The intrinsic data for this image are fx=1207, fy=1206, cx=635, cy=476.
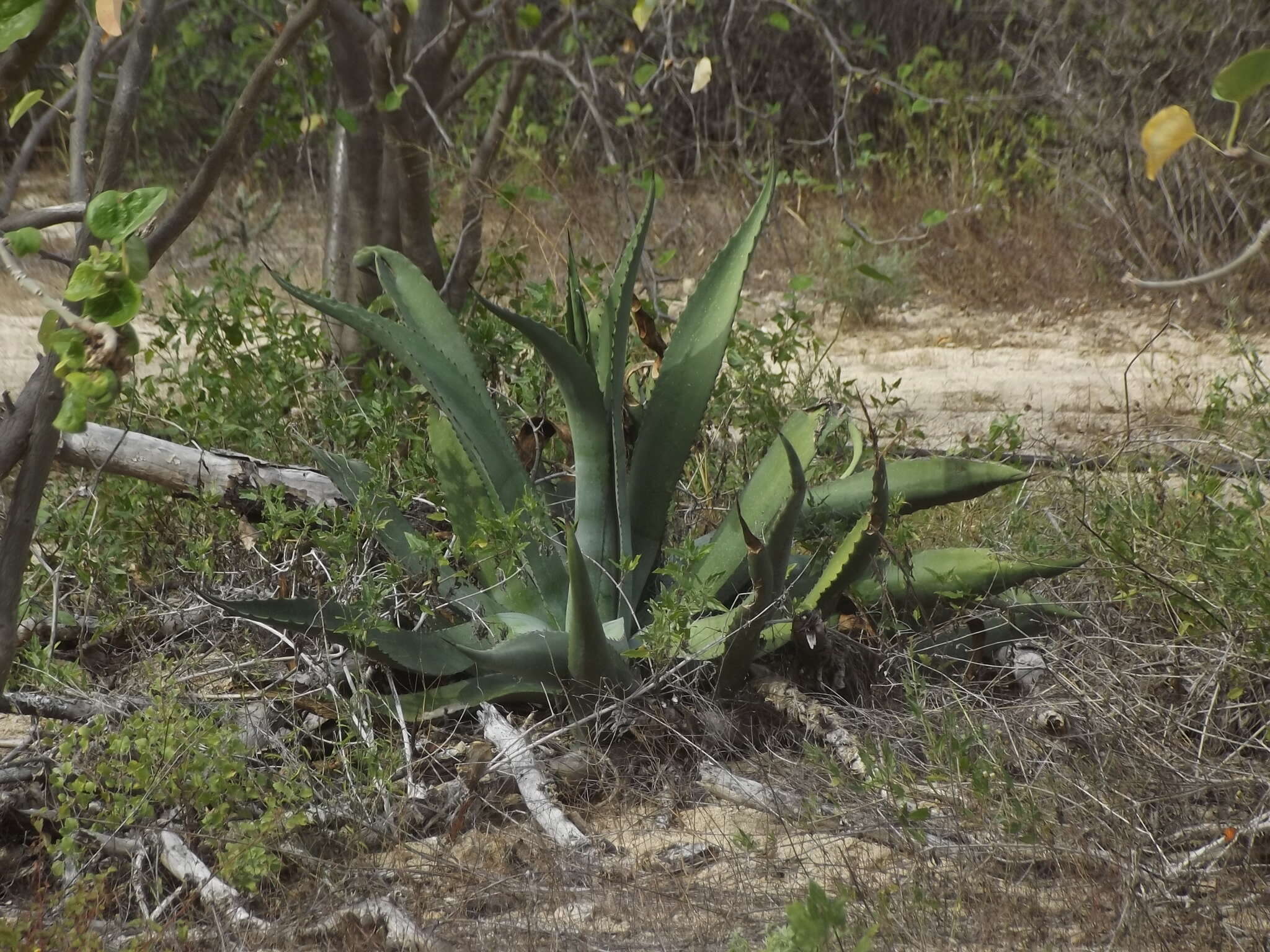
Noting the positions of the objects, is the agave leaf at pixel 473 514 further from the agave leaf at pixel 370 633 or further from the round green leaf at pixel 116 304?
the round green leaf at pixel 116 304

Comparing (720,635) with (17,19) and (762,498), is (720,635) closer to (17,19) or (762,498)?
(762,498)

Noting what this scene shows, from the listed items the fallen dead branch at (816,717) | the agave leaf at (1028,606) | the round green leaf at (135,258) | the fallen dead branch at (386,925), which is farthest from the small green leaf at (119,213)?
the agave leaf at (1028,606)

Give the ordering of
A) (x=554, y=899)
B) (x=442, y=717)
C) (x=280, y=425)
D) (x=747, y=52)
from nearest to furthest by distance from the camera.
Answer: (x=554, y=899), (x=442, y=717), (x=280, y=425), (x=747, y=52)

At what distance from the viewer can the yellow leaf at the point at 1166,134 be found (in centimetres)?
119

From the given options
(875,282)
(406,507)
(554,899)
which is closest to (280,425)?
(406,507)

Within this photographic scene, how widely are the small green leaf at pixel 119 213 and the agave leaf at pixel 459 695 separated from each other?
1579 millimetres

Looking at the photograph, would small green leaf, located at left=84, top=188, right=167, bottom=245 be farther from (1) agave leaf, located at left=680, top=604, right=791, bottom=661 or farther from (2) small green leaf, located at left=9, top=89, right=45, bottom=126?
(1) agave leaf, located at left=680, top=604, right=791, bottom=661

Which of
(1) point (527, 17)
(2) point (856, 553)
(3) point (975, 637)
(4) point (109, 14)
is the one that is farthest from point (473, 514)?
(1) point (527, 17)

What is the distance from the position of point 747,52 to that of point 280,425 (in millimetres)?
6965

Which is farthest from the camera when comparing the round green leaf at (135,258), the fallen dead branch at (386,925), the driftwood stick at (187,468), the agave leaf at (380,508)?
the driftwood stick at (187,468)

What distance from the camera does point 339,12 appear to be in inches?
148

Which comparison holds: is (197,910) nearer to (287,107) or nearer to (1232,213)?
(287,107)

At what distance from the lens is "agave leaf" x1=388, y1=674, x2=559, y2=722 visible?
2.59 metres

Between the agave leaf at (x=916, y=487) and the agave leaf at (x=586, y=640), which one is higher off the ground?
the agave leaf at (x=916, y=487)
